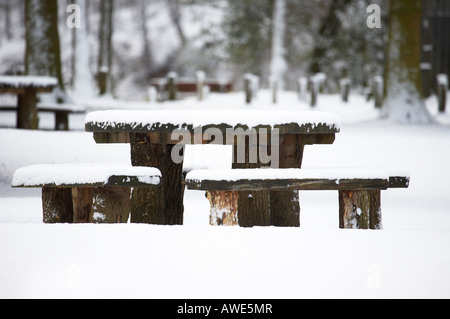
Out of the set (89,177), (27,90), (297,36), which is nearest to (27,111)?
(27,90)

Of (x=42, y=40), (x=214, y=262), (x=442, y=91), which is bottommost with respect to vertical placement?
(x=214, y=262)

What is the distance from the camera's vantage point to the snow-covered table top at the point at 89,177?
4.12m

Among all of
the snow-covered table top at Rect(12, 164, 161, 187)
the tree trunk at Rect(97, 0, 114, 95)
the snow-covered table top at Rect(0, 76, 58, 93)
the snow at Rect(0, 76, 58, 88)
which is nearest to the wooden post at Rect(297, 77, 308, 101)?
the tree trunk at Rect(97, 0, 114, 95)

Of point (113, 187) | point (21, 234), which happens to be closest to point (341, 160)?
point (113, 187)

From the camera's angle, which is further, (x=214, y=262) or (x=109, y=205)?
(x=109, y=205)

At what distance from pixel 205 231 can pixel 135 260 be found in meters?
0.66

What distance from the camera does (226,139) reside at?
442 centimetres

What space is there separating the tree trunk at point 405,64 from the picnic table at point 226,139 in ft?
25.6

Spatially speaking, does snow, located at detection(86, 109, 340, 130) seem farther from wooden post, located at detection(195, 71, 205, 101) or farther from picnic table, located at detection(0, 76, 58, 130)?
wooden post, located at detection(195, 71, 205, 101)

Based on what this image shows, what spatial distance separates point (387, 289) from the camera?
309 centimetres

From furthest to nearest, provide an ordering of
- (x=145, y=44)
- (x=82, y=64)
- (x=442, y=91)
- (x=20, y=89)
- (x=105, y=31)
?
(x=145, y=44) → (x=105, y=31) → (x=82, y=64) → (x=442, y=91) → (x=20, y=89)

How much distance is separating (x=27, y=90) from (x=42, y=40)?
2.99 metres

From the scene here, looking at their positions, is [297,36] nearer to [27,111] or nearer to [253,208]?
[27,111]

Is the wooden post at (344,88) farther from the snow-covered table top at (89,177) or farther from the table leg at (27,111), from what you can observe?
the snow-covered table top at (89,177)
